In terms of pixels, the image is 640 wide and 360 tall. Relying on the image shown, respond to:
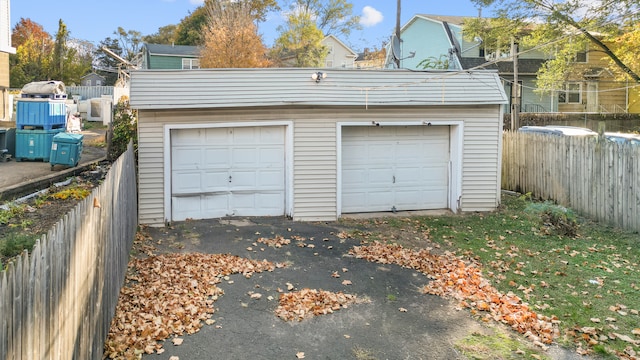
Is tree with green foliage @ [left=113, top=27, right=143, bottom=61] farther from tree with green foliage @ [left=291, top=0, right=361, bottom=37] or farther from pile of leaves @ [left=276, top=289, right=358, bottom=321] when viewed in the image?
pile of leaves @ [left=276, top=289, right=358, bottom=321]

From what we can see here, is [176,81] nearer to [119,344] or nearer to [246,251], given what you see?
[246,251]

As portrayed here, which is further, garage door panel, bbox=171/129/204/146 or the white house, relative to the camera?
garage door panel, bbox=171/129/204/146

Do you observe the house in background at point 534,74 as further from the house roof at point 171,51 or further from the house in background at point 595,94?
the house roof at point 171,51

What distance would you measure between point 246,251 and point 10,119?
22.6m

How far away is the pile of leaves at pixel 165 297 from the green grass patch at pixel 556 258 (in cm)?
349

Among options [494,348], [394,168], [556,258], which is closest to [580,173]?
[556,258]

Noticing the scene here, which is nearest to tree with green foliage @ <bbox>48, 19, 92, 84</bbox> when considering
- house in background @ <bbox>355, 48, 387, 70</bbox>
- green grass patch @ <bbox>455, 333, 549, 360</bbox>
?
house in background @ <bbox>355, 48, 387, 70</bbox>

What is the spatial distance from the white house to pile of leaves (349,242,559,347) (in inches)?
117

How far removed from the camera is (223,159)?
11.3 m

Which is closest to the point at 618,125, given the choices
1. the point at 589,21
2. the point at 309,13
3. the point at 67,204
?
the point at 589,21

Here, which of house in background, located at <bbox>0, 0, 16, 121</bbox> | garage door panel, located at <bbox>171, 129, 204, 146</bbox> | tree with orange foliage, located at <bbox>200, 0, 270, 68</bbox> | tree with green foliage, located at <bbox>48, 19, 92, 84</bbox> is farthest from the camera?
→ tree with green foliage, located at <bbox>48, 19, 92, 84</bbox>

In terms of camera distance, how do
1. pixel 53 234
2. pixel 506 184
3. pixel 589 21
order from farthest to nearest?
pixel 589 21, pixel 506 184, pixel 53 234

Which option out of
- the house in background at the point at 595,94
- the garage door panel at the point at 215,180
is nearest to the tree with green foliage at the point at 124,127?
the garage door panel at the point at 215,180

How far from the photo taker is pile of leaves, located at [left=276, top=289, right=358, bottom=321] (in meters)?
6.14
